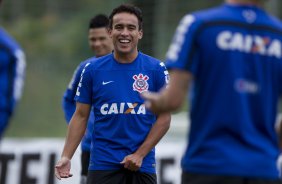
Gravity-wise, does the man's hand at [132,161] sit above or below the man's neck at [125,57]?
below

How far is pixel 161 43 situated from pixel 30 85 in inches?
108

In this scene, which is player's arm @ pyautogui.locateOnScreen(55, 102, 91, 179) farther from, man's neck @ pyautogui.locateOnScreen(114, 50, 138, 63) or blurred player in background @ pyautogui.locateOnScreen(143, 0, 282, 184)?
blurred player in background @ pyautogui.locateOnScreen(143, 0, 282, 184)

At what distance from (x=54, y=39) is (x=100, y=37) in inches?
462

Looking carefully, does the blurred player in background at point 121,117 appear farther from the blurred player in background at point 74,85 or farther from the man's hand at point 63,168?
the blurred player in background at point 74,85

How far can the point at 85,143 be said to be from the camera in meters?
9.59

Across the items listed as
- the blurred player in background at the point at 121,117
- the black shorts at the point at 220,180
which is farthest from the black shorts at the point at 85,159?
the black shorts at the point at 220,180

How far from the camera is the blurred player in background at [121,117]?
7742 millimetres

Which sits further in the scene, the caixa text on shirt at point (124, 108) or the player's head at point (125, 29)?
the player's head at point (125, 29)

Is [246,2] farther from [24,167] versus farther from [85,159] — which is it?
[24,167]

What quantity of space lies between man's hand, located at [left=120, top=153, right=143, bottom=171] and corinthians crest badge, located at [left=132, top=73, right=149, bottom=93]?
54 cm

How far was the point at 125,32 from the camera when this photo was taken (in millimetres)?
7965

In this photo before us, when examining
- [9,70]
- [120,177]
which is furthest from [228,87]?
[120,177]

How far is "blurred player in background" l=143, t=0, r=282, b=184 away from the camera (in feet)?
17.1

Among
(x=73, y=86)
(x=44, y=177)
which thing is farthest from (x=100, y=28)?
(x=44, y=177)
